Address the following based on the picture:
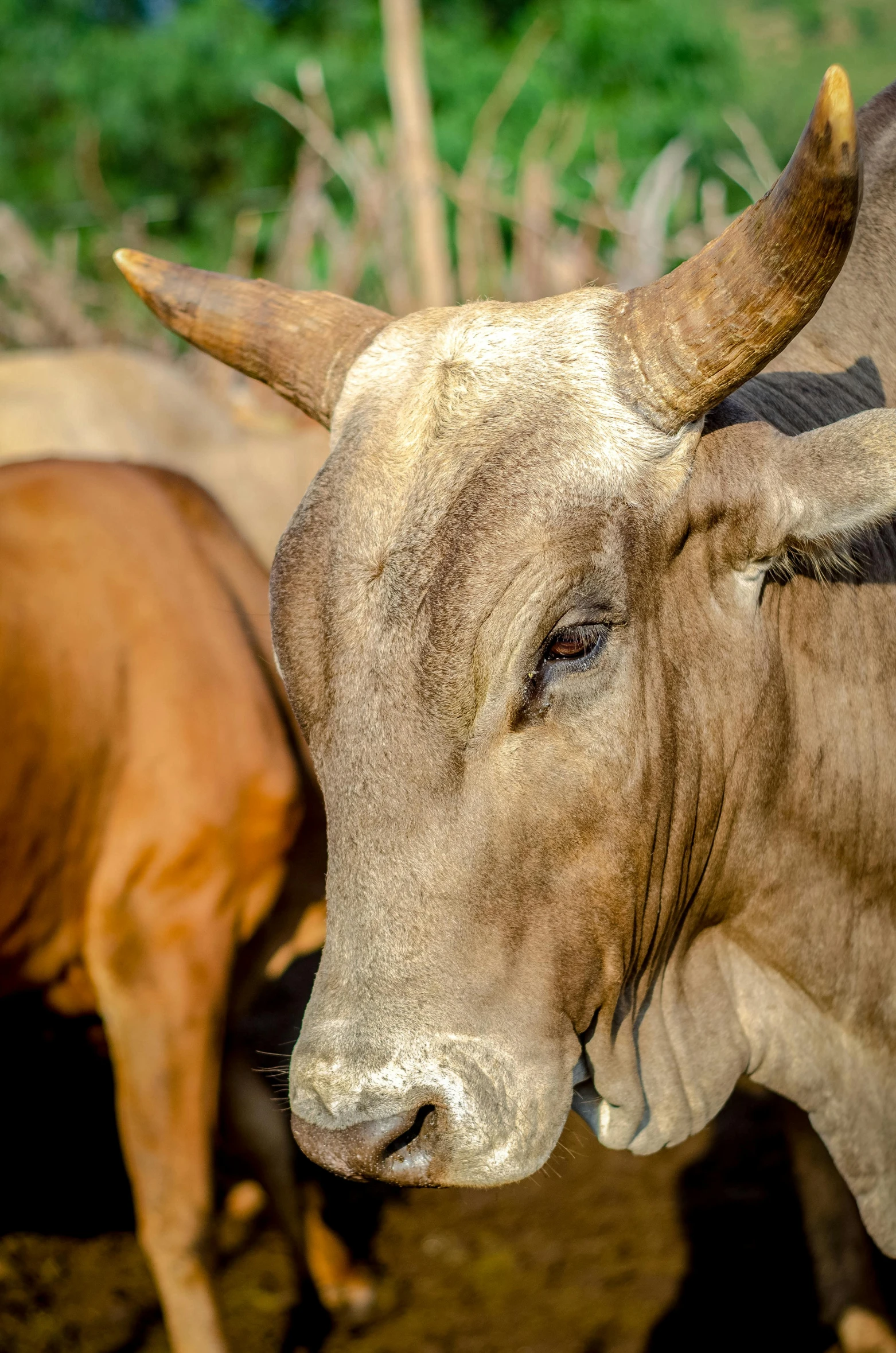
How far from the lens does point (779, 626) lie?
7.64ft

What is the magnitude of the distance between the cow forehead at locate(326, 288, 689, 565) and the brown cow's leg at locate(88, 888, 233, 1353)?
5.32ft

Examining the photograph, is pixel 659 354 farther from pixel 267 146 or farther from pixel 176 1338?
pixel 267 146

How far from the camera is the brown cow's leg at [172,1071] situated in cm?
334

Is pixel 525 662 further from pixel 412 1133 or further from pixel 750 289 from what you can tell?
pixel 412 1133

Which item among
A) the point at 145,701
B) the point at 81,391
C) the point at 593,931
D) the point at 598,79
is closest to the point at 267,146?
Result: the point at 598,79

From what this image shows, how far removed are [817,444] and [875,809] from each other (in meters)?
0.75

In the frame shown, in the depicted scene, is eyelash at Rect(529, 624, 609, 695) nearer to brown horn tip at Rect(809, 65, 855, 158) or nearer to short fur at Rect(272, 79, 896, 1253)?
short fur at Rect(272, 79, 896, 1253)

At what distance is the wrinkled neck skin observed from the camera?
2365 mm

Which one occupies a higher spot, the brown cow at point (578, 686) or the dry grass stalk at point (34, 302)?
the brown cow at point (578, 686)

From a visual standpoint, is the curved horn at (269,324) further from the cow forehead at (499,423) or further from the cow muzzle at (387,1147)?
the cow muzzle at (387,1147)

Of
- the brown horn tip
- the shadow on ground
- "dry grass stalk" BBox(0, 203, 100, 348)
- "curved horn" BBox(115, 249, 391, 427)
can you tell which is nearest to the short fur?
"curved horn" BBox(115, 249, 391, 427)

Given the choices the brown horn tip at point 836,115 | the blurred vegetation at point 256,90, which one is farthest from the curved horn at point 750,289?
the blurred vegetation at point 256,90

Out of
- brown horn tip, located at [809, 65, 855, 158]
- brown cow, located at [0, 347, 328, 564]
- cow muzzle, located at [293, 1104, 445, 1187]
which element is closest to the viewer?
brown horn tip, located at [809, 65, 855, 158]

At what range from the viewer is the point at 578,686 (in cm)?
208
